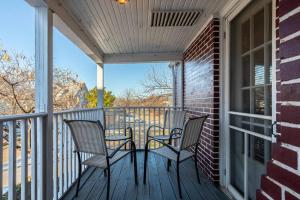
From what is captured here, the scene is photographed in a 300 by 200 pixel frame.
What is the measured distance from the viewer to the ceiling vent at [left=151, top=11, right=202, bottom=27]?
2.90m

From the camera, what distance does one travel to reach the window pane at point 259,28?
2016 millimetres

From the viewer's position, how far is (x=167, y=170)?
356 centimetres

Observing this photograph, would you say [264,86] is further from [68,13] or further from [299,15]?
[68,13]

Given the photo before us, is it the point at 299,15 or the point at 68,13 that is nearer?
the point at 299,15

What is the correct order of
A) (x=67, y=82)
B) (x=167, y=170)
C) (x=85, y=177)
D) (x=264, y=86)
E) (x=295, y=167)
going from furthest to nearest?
1. (x=67, y=82)
2. (x=167, y=170)
3. (x=85, y=177)
4. (x=264, y=86)
5. (x=295, y=167)

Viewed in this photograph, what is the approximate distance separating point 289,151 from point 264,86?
121cm

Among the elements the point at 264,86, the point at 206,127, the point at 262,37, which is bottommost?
the point at 206,127

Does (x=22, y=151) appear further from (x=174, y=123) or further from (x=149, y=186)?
(x=174, y=123)

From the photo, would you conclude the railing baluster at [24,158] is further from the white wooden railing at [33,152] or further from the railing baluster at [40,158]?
the railing baluster at [40,158]

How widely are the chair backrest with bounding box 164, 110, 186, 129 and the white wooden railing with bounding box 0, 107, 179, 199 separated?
41.2 inches

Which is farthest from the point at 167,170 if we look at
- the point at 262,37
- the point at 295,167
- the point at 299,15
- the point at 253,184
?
the point at 299,15

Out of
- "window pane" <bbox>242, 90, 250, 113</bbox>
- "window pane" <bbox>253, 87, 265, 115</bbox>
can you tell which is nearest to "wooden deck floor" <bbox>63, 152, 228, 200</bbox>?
"window pane" <bbox>242, 90, 250, 113</bbox>

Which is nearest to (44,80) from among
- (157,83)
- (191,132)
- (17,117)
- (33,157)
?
(17,117)

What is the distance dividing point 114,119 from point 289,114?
4.08 meters
